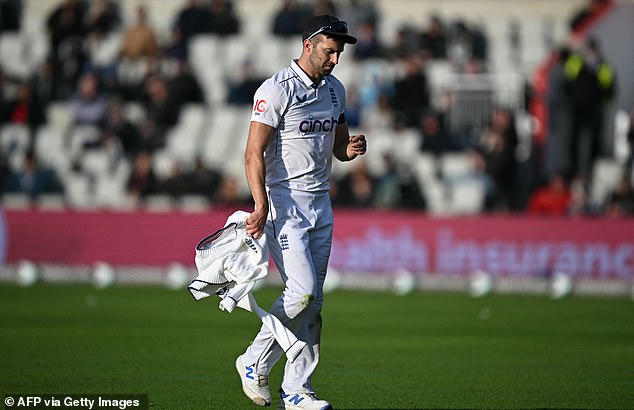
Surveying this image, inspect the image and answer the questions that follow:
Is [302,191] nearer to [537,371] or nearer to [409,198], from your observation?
[537,371]

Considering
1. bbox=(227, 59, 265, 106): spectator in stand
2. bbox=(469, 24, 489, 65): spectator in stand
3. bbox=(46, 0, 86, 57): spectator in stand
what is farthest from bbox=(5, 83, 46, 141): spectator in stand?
bbox=(469, 24, 489, 65): spectator in stand

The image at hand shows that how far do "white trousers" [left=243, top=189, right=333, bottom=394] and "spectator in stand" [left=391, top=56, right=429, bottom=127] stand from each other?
562 inches

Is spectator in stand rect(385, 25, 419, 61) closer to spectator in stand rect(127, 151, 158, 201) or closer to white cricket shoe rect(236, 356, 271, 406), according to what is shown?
spectator in stand rect(127, 151, 158, 201)

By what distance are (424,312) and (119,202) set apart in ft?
27.9

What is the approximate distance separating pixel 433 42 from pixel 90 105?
22.0 feet

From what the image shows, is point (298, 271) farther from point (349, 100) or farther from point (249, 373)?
point (349, 100)

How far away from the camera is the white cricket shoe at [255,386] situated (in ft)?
27.0

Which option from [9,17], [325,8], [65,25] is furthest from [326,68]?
[9,17]

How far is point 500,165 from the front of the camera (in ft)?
69.3

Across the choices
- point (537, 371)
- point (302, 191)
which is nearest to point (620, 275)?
point (537, 371)

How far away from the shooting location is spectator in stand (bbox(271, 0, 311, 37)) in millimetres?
25359

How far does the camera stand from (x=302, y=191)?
8242mm

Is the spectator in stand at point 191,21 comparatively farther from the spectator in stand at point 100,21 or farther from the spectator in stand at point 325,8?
the spectator in stand at point 325,8

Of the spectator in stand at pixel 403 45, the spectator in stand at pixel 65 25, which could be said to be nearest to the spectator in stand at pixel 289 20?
the spectator in stand at pixel 403 45
